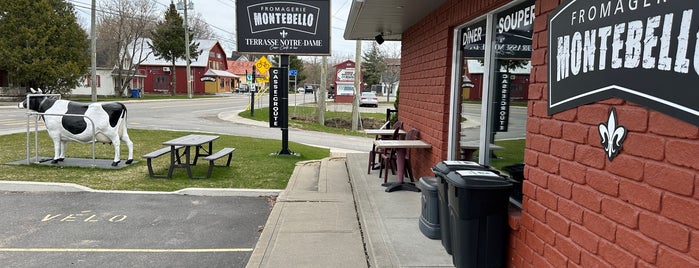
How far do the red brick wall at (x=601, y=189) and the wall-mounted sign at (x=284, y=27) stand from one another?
738 centimetres

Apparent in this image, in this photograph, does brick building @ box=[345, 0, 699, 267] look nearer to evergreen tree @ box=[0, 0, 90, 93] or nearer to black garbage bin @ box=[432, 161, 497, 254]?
black garbage bin @ box=[432, 161, 497, 254]

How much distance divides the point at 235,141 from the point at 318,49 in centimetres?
473

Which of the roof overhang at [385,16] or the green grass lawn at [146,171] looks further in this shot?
the green grass lawn at [146,171]

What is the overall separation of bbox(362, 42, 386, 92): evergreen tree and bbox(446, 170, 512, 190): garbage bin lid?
6632cm

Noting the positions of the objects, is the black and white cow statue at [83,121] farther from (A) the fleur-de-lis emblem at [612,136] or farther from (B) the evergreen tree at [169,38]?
(B) the evergreen tree at [169,38]

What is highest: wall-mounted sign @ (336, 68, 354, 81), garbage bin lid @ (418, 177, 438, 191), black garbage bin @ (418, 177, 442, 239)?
wall-mounted sign @ (336, 68, 354, 81)

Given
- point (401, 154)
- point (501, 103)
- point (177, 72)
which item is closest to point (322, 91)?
point (401, 154)

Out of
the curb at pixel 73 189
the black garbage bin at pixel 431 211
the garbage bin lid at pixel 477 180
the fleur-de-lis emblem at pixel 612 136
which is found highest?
the fleur-de-lis emblem at pixel 612 136

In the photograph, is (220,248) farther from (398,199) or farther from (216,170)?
(216,170)

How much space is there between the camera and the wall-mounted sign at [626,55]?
1.91 m

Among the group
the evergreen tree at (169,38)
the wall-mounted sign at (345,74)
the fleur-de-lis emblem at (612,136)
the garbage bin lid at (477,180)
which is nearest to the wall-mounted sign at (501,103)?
the garbage bin lid at (477,180)

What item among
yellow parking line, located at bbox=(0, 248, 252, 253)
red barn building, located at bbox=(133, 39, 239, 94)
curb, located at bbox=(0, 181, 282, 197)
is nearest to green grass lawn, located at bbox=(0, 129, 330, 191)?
curb, located at bbox=(0, 181, 282, 197)

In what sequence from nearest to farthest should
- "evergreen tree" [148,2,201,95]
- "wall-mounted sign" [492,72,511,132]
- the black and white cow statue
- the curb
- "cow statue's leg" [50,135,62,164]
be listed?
1. "wall-mounted sign" [492,72,511,132]
2. the curb
3. the black and white cow statue
4. "cow statue's leg" [50,135,62,164]
5. "evergreen tree" [148,2,201,95]

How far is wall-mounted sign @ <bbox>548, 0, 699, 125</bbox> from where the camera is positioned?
1912mm
